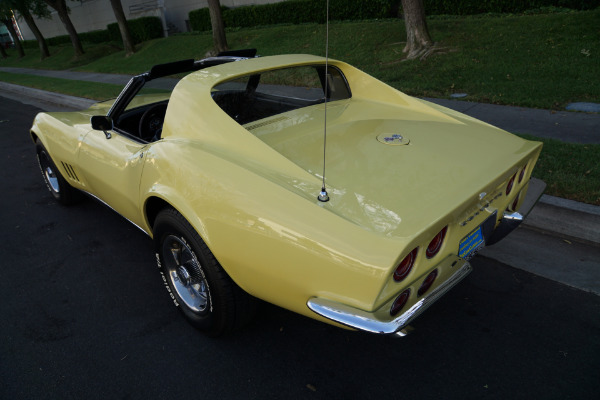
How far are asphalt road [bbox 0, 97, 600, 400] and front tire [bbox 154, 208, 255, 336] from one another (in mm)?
160

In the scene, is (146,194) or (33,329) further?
(33,329)

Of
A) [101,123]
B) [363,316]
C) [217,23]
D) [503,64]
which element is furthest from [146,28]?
[363,316]

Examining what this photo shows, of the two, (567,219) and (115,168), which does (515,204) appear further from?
(115,168)

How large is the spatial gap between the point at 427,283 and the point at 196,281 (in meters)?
1.33

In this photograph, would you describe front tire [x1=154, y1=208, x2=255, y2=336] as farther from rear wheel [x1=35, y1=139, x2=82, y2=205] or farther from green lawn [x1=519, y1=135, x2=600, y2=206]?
green lawn [x1=519, y1=135, x2=600, y2=206]

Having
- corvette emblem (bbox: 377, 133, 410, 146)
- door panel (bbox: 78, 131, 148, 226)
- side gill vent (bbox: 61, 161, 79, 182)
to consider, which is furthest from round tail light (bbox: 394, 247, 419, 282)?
side gill vent (bbox: 61, 161, 79, 182)

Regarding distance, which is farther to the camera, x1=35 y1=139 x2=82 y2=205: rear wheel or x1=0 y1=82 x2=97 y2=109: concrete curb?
x1=0 y1=82 x2=97 y2=109: concrete curb

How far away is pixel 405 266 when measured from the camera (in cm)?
161

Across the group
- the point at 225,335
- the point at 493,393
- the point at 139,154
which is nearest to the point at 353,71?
the point at 139,154

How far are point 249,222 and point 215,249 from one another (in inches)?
10.5

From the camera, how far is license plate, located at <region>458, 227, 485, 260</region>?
1.89 metres

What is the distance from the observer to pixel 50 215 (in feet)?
13.1

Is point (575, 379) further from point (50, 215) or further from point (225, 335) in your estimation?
point (50, 215)

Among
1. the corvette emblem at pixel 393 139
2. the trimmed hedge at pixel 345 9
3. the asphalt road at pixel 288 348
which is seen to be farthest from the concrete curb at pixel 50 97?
the trimmed hedge at pixel 345 9
